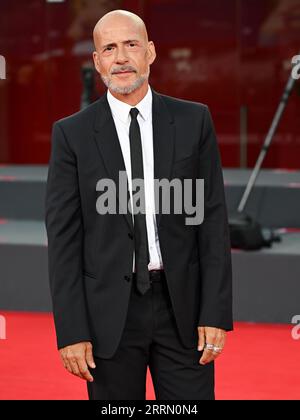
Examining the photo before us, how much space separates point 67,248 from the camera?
2.25m

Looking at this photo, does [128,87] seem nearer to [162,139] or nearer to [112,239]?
[162,139]

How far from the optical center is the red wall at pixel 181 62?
908cm

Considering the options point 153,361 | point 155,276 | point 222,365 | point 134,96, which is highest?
point 134,96

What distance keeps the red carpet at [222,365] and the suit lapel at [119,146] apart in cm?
189

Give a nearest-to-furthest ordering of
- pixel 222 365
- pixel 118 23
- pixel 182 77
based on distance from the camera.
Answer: pixel 118 23, pixel 222 365, pixel 182 77

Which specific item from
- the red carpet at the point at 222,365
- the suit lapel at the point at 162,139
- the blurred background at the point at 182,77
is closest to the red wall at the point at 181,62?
the blurred background at the point at 182,77

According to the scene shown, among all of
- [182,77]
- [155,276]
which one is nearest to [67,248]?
[155,276]

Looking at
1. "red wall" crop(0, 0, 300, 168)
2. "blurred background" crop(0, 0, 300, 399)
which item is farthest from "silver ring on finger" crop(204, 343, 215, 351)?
"red wall" crop(0, 0, 300, 168)

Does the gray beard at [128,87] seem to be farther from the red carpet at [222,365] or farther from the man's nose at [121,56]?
the red carpet at [222,365]

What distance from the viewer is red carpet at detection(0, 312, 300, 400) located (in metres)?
4.02

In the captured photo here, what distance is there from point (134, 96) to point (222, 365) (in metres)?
2.47

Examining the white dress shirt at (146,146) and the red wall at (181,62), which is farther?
the red wall at (181,62)

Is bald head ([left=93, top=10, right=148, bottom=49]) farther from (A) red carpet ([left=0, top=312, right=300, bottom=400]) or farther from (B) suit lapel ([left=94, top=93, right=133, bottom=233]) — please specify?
(A) red carpet ([left=0, top=312, right=300, bottom=400])
